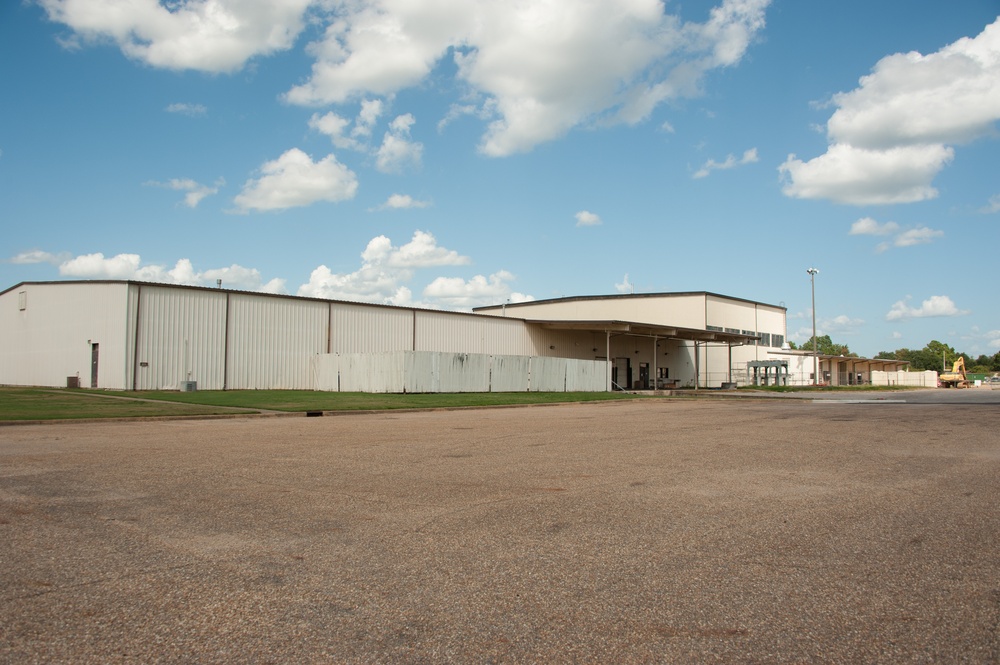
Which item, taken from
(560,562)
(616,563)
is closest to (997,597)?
(616,563)

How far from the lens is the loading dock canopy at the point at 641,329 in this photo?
46719mm

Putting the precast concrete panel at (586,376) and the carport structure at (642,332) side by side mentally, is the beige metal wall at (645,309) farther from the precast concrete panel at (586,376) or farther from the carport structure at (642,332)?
the precast concrete panel at (586,376)

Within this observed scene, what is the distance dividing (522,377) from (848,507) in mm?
34381

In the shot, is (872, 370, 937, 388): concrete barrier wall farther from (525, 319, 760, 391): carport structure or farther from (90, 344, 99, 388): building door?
(90, 344, 99, 388): building door

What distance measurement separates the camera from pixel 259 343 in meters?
38.1

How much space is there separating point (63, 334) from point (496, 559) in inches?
1592

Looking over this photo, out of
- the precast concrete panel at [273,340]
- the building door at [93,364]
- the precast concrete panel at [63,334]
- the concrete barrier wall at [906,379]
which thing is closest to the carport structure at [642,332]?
the precast concrete panel at [273,340]

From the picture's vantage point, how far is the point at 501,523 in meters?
6.15

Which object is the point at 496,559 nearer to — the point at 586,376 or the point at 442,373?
the point at 442,373

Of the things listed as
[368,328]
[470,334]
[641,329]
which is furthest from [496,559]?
[641,329]

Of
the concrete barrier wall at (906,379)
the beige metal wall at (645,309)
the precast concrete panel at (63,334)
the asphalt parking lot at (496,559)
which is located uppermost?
the beige metal wall at (645,309)

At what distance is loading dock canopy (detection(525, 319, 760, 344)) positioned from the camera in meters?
46.7

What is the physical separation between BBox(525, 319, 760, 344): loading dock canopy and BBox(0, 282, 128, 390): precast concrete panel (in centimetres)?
2588

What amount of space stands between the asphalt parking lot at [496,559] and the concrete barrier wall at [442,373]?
25497 mm
